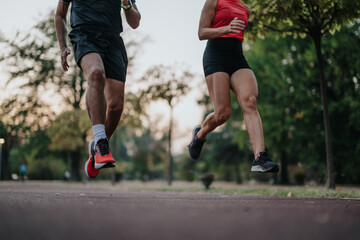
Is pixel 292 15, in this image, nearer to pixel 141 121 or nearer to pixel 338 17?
pixel 338 17

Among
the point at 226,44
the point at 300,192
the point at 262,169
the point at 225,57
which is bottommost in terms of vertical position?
the point at 300,192

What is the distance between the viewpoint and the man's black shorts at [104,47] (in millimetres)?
3963

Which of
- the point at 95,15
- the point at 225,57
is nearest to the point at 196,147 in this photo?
the point at 225,57

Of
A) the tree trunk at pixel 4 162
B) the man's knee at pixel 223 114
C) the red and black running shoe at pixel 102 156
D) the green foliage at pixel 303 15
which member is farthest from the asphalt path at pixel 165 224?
the tree trunk at pixel 4 162

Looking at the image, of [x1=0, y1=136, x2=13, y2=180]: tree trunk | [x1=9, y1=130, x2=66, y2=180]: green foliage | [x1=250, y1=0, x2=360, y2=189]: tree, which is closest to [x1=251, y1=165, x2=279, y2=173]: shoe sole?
[x1=250, y1=0, x2=360, y2=189]: tree

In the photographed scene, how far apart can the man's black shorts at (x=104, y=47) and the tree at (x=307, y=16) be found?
160 inches

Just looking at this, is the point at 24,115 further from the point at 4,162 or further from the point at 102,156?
the point at 102,156

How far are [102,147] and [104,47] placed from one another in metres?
1.21

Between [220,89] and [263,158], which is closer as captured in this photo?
[263,158]

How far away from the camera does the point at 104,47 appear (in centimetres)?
405

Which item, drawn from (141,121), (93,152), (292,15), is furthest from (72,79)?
(93,152)

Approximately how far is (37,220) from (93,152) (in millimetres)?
2208

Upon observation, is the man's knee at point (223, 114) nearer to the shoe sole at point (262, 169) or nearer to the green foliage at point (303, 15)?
the shoe sole at point (262, 169)

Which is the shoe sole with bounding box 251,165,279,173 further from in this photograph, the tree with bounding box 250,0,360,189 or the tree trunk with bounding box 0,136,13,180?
the tree trunk with bounding box 0,136,13,180
